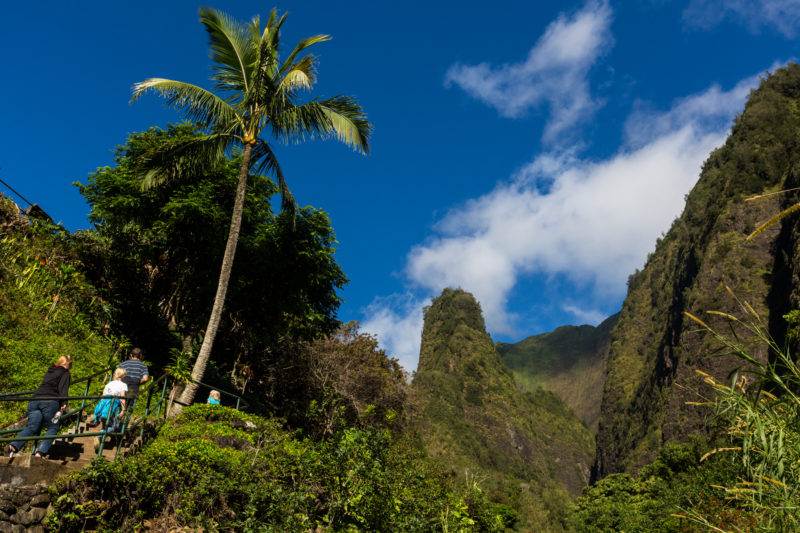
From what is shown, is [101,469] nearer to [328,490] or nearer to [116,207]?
[328,490]

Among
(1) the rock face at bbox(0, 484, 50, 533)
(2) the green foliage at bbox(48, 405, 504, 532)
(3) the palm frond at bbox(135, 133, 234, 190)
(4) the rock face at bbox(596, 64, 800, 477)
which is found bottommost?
(1) the rock face at bbox(0, 484, 50, 533)

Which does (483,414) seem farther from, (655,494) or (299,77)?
(299,77)

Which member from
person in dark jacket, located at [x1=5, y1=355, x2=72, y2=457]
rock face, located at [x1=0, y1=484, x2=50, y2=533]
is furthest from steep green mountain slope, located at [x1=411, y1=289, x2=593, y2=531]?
rock face, located at [x1=0, y1=484, x2=50, y2=533]

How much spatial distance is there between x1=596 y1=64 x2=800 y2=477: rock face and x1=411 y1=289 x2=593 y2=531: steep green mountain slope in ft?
60.4

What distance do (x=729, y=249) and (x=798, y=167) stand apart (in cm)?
1689

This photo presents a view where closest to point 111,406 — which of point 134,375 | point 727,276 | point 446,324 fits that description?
point 134,375

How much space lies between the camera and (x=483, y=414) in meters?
114

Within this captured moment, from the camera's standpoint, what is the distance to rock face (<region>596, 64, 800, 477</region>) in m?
60.8

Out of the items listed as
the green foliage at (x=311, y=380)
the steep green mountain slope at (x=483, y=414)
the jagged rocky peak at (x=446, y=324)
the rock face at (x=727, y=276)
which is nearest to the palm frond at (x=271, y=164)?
the green foliage at (x=311, y=380)

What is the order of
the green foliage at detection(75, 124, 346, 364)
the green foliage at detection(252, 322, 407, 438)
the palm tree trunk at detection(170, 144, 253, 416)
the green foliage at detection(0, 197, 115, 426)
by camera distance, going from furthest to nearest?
the green foliage at detection(252, 322, 407, 438)
the green foliage at detection(75, 124, 346, 364)
the green foliage at detection(0, 197, 115, 426)
the palm tree trunk at detection(170, 144, 253, 416)

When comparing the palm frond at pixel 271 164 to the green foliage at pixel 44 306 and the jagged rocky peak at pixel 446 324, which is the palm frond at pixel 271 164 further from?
the jagged rocky peak at pixel 446 324

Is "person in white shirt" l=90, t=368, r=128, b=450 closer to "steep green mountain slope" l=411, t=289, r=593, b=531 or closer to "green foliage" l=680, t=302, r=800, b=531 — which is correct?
"green foliage" l=680, t=302, r=800, b=531

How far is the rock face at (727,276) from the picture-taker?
6084 centimetres

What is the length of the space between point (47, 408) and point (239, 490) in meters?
3.03
